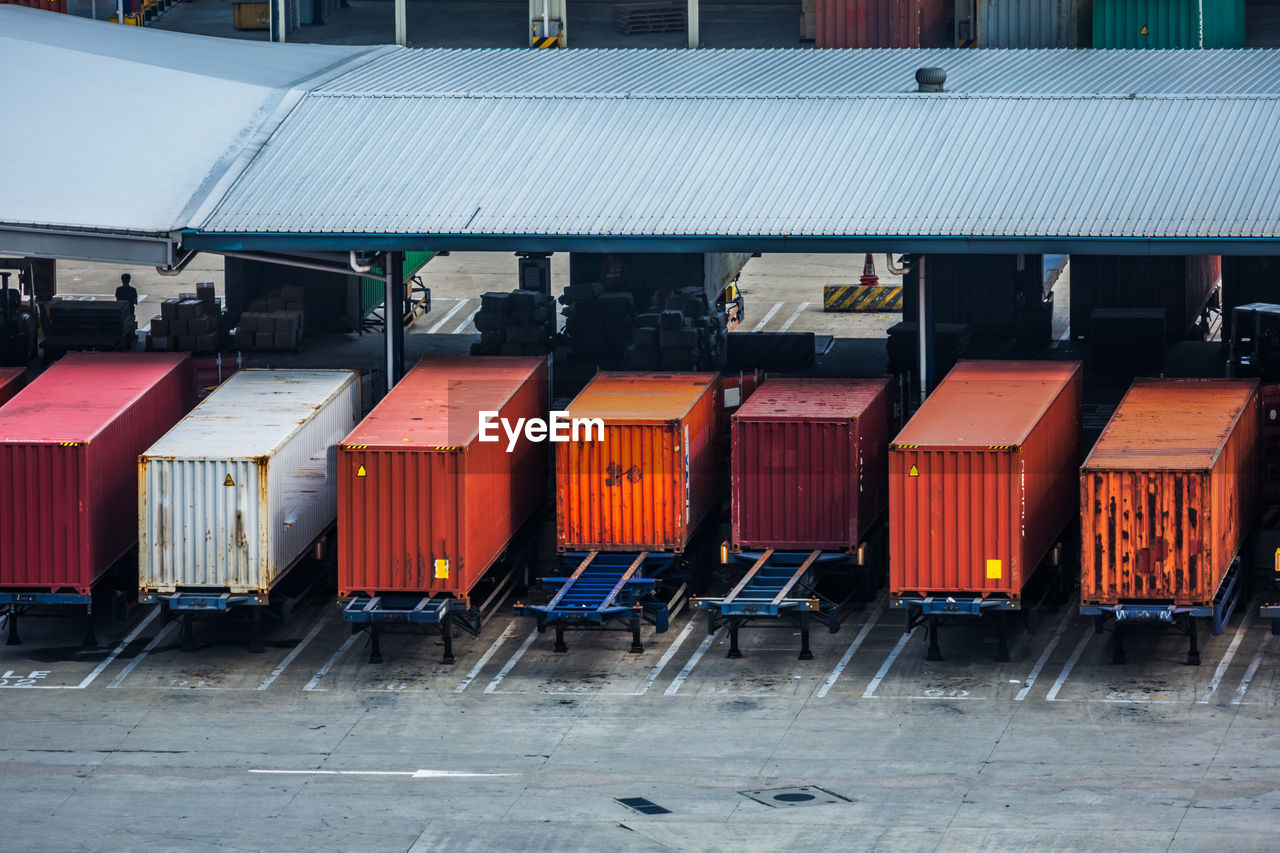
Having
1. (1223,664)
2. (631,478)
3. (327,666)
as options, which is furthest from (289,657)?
(1223,664)

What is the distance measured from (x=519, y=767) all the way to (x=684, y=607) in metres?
7.94

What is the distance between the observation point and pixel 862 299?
69.4 metres

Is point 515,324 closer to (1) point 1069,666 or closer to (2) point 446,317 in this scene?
(2) point 446,317

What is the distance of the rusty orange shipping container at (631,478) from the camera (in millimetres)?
45750

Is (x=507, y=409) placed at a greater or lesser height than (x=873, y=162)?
lesser

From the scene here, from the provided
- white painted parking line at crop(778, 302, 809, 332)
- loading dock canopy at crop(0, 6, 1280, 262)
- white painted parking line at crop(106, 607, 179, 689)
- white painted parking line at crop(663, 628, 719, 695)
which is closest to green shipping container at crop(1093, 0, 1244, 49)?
loading dock canopy at crop(0, 6, 1280, 262)

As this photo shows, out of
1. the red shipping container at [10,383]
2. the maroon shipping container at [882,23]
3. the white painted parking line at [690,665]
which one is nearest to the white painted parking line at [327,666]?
the white painted parking line at [690,665]

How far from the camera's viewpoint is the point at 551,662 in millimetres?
44938

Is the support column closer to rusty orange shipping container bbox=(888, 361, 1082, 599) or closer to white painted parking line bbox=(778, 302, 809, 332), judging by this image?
rusty orange shipping container bbox=(888, 361, 1082, 599)

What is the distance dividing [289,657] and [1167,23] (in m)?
27.7

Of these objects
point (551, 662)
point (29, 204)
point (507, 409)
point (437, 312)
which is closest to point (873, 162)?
point (507, 409)

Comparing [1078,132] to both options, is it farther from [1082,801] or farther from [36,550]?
[36,550]

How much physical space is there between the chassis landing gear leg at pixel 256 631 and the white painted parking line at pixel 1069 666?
526 inches

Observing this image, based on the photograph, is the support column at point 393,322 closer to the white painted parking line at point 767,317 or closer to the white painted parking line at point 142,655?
the white painted parking line at point 142,655
